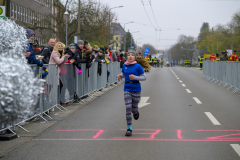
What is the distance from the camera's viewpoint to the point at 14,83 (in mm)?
3416

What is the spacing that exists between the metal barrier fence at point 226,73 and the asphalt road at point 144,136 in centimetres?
540

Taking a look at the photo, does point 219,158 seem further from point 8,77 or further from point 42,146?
point 8,77

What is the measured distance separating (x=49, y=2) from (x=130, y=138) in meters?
39.1

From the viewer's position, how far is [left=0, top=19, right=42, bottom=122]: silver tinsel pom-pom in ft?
11.0

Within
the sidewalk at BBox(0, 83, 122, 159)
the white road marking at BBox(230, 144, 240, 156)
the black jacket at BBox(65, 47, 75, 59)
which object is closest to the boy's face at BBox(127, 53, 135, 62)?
the sidewalk at BBox(0, 83, 122, 159)

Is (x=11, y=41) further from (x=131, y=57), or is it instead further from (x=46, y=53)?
(x=46, y=53)

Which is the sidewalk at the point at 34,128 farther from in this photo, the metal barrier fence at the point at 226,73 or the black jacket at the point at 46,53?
the metal barrier fence at the point at 226,73

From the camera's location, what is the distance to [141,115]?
9.02 metres

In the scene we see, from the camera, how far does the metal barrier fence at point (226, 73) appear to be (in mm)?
15422

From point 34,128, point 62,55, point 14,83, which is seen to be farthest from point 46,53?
point 14,83

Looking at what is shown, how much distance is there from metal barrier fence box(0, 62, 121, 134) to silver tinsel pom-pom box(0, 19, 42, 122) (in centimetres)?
253

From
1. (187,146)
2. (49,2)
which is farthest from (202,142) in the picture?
(49,2)

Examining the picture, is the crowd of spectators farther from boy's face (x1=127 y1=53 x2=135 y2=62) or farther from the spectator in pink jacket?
boy's face (x1=127 y1=53 x2=135 y2=62)

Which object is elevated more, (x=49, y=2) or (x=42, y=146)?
(x=49, y=2)
